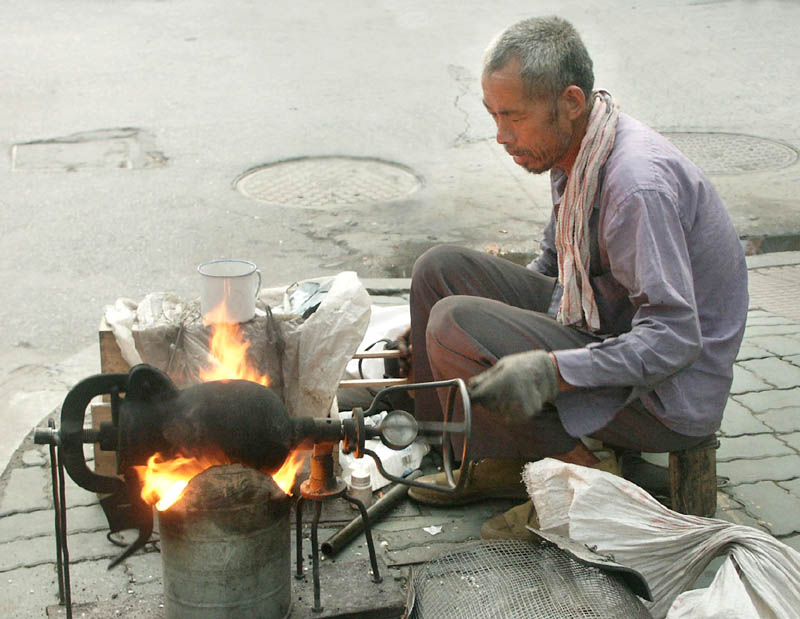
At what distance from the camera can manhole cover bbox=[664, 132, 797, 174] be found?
6.84 meters

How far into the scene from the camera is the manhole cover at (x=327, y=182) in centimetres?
631

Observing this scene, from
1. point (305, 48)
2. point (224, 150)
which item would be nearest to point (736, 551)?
point (224, 150)

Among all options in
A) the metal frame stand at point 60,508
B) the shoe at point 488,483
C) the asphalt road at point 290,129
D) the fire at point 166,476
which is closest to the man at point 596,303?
the shoe at point 488,483

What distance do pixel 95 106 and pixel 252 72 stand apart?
1.77 meters

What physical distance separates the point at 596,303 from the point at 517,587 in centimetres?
91

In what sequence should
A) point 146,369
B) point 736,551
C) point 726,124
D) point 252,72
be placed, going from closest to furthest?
point 146,369
point 736,551
point 726,124
point 252,72

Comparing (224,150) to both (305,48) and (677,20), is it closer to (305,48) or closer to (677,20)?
(305,48)

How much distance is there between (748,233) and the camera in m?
5.66

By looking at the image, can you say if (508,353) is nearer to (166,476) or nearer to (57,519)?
(166,476)

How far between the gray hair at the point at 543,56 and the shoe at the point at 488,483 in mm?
1179

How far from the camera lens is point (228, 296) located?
292 centimetres

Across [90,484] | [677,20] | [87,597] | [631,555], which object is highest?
[677,20]

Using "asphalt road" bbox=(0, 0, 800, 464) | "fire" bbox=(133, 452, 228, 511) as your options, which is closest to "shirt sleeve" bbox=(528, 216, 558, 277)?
"fire" bbox=(133, 452, 228, 511)

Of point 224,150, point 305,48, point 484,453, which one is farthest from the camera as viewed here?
point 305,48
